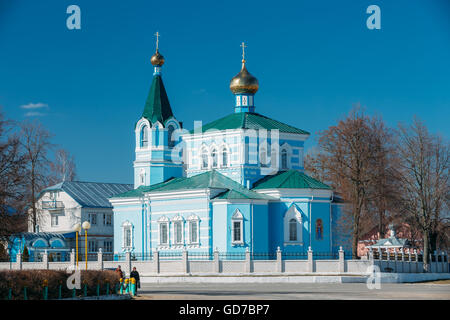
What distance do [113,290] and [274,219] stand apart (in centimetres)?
1810

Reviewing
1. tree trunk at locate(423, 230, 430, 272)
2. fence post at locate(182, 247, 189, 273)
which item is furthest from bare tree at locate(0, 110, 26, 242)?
tree trunk at locate(423, 230, 430, 272)

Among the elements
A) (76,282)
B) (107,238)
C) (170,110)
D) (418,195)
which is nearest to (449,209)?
(418,195)

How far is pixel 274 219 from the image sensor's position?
43438 millimetres

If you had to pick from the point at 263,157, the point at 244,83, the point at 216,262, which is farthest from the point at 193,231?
the point at 244,83

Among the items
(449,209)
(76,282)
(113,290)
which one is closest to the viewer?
(76,282)

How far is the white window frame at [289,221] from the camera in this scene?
4278cm

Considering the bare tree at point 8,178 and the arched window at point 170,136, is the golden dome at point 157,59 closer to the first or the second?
the arched window at point 170,136

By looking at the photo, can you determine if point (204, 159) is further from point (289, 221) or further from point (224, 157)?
point (289, 221)

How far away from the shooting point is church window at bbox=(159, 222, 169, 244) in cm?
4450

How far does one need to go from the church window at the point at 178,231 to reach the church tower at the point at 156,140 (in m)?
5.63

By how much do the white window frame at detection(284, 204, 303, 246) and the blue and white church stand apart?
0.05m

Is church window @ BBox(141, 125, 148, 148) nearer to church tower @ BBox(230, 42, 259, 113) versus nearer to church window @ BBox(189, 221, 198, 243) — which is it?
church tower @ BBox(230, 42, 259, 113)

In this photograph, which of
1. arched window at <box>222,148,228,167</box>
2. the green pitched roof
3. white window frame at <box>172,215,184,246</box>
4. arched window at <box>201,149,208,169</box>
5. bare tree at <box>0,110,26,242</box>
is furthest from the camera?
the green pitched roof
